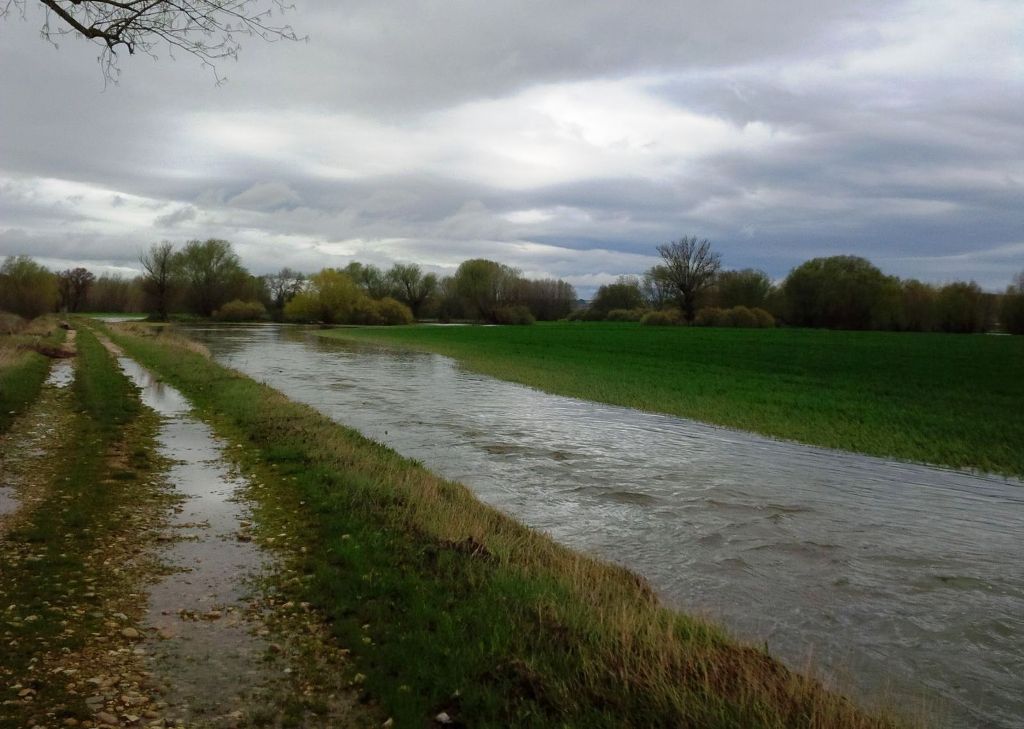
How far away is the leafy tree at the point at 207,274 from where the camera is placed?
11188cm

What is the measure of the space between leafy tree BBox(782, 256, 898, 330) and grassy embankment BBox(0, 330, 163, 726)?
320 ft

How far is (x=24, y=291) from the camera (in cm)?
6644

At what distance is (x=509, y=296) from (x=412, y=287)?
19.7 metres

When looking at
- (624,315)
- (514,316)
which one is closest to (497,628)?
(514,316)

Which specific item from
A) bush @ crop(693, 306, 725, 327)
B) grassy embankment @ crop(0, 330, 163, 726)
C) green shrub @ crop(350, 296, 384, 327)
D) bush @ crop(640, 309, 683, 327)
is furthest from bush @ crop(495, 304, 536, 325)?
grassy embankment @ crop(0, 330, 163, 726)

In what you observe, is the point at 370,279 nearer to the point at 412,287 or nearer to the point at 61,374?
the point at 412,287

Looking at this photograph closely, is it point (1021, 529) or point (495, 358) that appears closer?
point (1021, 529)

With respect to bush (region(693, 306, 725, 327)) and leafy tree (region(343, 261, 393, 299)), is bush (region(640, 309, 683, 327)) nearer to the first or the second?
bush (region(693, 306, 725, 327))

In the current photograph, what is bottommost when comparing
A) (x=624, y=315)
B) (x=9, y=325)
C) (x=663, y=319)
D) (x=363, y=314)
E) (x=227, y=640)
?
(x=227, y=640)

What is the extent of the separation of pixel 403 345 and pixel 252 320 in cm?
6792

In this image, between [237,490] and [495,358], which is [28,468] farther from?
[495,358]

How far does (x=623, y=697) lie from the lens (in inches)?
183

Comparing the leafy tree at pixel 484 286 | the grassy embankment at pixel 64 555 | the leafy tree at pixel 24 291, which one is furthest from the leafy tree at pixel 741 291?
the grassy embankment at pixel 64 555

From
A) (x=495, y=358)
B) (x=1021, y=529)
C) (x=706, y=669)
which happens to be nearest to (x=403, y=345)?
(x=495, y=358)
